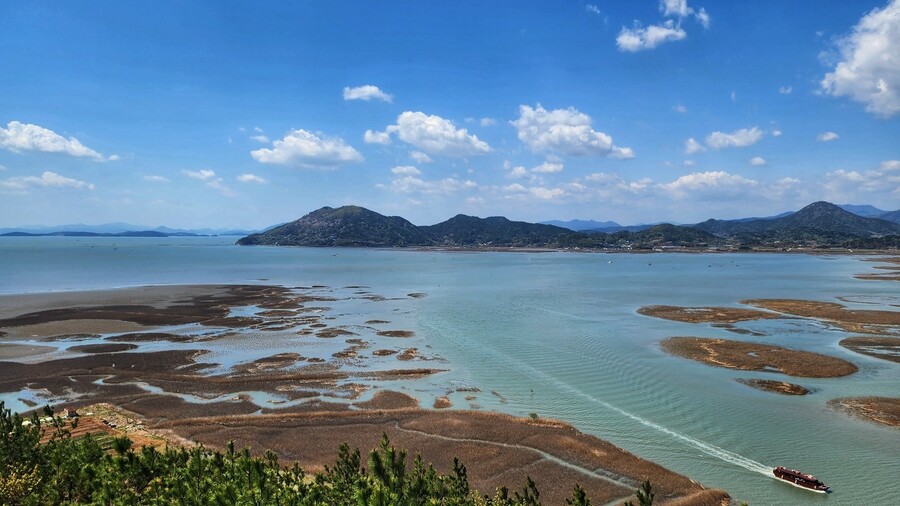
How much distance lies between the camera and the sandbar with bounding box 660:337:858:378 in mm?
49031

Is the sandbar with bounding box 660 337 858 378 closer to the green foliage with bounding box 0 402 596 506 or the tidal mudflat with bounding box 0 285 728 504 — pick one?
the tidal mudflat with bounding box 0 285 728 504

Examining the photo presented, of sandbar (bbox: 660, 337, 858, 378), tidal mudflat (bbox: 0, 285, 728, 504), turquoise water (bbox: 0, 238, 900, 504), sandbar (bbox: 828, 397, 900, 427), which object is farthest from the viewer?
sandbar (bbox: 660, 337, 858, 378)

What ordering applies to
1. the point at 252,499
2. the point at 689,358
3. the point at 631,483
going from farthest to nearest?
1. the point at 689,358
2. the point at 631,483
3. the point at 252,499

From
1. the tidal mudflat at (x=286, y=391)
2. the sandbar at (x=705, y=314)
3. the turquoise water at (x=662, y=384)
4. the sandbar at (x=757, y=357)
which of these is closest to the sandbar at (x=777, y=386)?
the turquoise water at (x=662, y=384)

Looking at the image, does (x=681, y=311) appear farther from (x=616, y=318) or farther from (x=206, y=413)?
(x=206, y=413)

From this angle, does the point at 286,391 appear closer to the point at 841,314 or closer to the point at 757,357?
the point at 757,357

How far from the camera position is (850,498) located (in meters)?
26.9

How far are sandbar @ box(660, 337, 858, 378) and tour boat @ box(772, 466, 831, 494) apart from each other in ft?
78.6

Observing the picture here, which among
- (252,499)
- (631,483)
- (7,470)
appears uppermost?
(252,499)

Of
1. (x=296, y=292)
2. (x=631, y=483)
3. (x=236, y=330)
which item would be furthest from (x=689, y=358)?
(x=296, y=292)

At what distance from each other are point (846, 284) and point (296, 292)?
13388 centimetres

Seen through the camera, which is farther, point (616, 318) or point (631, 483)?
point (616, 318)

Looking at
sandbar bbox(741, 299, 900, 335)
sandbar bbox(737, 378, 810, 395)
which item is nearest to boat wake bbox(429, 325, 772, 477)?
sandbar bbox(737, 378, 810, 395)

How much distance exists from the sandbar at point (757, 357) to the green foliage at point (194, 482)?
42.0 meters
